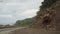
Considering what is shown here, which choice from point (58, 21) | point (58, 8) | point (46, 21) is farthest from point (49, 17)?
point (58, 21)

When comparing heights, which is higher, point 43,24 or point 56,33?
point 43,24

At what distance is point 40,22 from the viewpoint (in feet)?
82.0

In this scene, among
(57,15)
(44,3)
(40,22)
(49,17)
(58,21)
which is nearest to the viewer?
(58,21)

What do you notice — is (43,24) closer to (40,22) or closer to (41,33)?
(40,22)

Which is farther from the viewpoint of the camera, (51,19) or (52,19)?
(51,19)

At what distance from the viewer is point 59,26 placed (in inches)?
688

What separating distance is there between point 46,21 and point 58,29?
6.48 m

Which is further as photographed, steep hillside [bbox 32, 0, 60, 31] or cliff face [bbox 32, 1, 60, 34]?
steep hillside [bbox 32, 0, 60, 31]

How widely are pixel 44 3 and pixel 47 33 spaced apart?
771 inches

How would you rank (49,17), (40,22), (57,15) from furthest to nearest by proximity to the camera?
(40,22) → (49,17) → (57,15)

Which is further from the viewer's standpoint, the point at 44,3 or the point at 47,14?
the point at 44,3

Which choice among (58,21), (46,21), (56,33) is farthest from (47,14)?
(56,33)

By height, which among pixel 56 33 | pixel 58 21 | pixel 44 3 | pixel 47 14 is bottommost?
pixel 56 33

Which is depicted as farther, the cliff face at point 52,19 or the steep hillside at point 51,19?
the steep hillside at point 51,19
